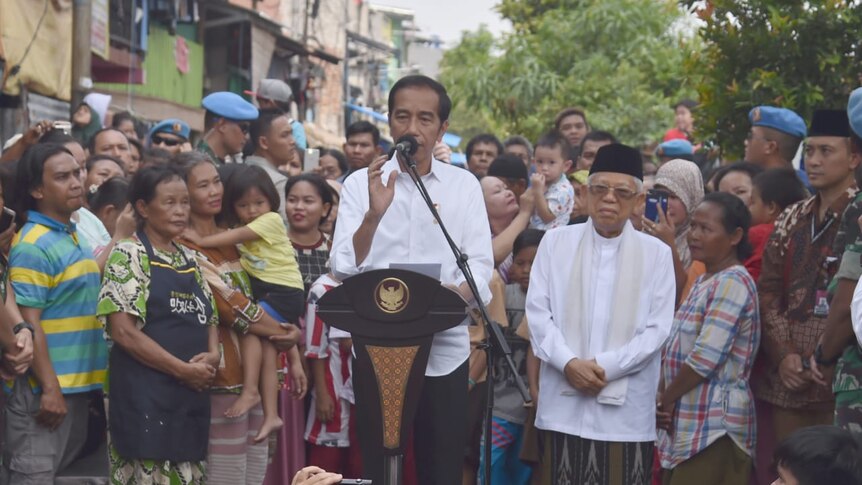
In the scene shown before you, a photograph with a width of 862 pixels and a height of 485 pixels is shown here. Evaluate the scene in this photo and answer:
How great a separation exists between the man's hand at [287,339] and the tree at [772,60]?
444 centimetres

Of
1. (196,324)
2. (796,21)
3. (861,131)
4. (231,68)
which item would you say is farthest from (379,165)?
(231,68)

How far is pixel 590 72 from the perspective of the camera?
2167 cm

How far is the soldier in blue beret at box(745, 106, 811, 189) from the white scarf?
8.62ft

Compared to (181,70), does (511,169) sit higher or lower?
lower

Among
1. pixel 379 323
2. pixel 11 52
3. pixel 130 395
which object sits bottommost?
pixel 130 395

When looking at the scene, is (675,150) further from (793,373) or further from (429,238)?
(429,238)

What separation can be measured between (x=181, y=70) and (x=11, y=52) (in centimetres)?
1236

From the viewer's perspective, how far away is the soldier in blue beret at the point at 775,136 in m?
8.77

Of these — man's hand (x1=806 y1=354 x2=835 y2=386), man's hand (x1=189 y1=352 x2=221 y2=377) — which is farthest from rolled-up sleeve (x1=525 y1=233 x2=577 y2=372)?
man's hand (x1=189 y1=352 x2=221 y2=377)

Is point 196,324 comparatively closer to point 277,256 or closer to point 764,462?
point 277,256

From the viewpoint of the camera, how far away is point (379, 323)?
217 inches

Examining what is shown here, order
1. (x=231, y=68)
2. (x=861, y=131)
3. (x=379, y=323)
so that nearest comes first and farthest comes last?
(x=379, y=323), (x=861, y=131), (x=231, y=68)

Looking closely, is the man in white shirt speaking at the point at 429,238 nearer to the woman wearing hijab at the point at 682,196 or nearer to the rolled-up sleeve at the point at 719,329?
the rolled-up sleeve at the point at 719,329

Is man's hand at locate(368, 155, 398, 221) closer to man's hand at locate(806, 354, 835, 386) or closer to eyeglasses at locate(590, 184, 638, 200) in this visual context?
eyeglasses at locate(590, 184, 638, 200)
